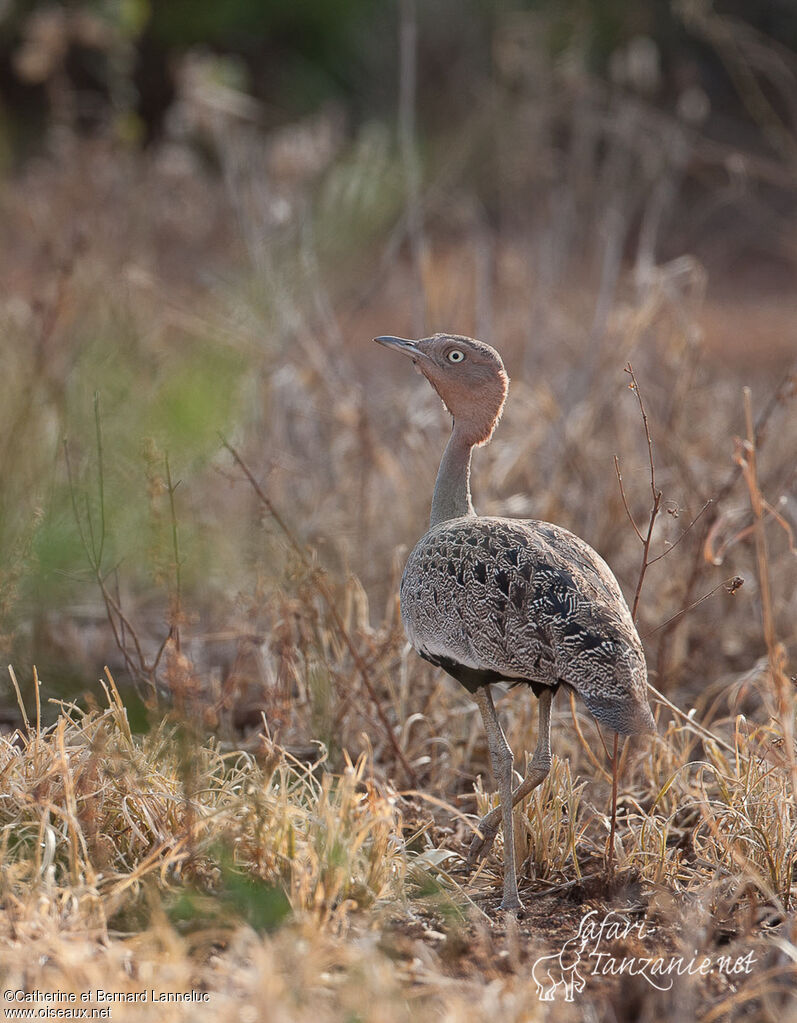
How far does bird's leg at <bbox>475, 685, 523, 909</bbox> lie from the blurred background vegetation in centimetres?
69

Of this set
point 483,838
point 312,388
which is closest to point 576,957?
point 483,838

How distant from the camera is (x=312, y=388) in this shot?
21.0ft

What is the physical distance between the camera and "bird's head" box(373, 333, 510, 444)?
3.74 metres

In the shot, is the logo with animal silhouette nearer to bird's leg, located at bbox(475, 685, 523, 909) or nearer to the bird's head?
bird's leg, located at bbox(475, 685, 523, 909)

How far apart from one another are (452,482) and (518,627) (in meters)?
0.80

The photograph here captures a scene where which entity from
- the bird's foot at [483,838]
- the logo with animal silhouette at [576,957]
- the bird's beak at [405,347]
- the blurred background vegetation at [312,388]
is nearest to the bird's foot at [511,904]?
the logo with animal silhouette at [576,957]

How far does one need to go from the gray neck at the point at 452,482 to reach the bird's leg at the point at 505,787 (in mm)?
653

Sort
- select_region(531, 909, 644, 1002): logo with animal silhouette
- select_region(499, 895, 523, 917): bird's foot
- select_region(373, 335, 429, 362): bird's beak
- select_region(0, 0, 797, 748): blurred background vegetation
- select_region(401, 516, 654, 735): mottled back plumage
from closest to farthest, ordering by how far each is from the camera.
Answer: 1. select_region(531, 909, 644, 1002): logo with animal silhouette
2. select_region(401, 516, 654, 735): mottled back plumage
3. select_region(499, 895, 523, 917): bird's foot
4. select_region(0, 0, 797, 748): blurred background vegetation
5. select_region(373, 335, 429, 362): bird's beak

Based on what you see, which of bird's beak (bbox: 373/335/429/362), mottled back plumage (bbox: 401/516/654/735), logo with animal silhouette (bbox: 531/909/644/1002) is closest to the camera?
logo with animal silhouette (bbox: 531/909/644/1002)

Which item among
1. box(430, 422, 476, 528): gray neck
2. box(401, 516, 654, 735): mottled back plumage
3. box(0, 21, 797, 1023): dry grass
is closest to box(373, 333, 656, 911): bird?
box(401, 516, 654, 735): mottled back plumage

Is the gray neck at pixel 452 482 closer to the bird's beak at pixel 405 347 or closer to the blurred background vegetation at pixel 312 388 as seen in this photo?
the bird's beak at pixel 405 347

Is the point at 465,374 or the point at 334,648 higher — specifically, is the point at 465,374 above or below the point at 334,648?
above

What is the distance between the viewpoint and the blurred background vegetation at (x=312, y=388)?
356 centimetres

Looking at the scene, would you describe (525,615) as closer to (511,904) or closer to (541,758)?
(541,758)
